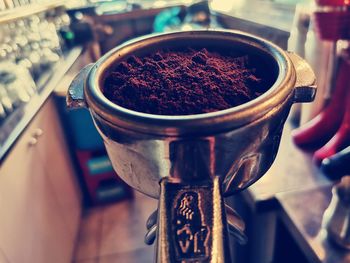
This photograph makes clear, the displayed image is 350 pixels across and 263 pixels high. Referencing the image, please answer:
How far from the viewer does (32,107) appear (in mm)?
1529

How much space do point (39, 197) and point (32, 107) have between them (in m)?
0.38

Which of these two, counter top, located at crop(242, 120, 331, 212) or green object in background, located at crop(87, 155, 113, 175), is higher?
counter top, located at crop(242, 120, 331, 212)

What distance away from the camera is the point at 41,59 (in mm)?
1905

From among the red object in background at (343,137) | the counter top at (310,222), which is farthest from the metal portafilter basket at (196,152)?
the red object in background at (343,137)

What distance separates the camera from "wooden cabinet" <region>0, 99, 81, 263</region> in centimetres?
121

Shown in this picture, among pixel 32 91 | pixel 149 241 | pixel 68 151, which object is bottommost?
pixel 68 151

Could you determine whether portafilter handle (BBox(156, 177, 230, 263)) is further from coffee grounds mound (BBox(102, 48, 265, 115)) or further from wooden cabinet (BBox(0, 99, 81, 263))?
wooden cabinet (BBox(0, 99, 81, 263))

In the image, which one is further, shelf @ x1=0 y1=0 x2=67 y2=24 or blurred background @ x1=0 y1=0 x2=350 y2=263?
shelf @ x1=0 y1=0 x2=67 y2=24

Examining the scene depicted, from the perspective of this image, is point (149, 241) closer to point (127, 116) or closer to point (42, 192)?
point (127, 116)

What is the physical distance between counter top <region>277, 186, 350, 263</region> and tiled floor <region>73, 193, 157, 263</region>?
95 cm

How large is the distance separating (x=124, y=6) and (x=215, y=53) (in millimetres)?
2367

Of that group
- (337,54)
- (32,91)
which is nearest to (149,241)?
(337,54)

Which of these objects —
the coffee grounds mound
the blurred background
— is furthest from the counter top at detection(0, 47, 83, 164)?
the coffee grounds mound

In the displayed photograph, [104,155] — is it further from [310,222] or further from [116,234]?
[310,222]
